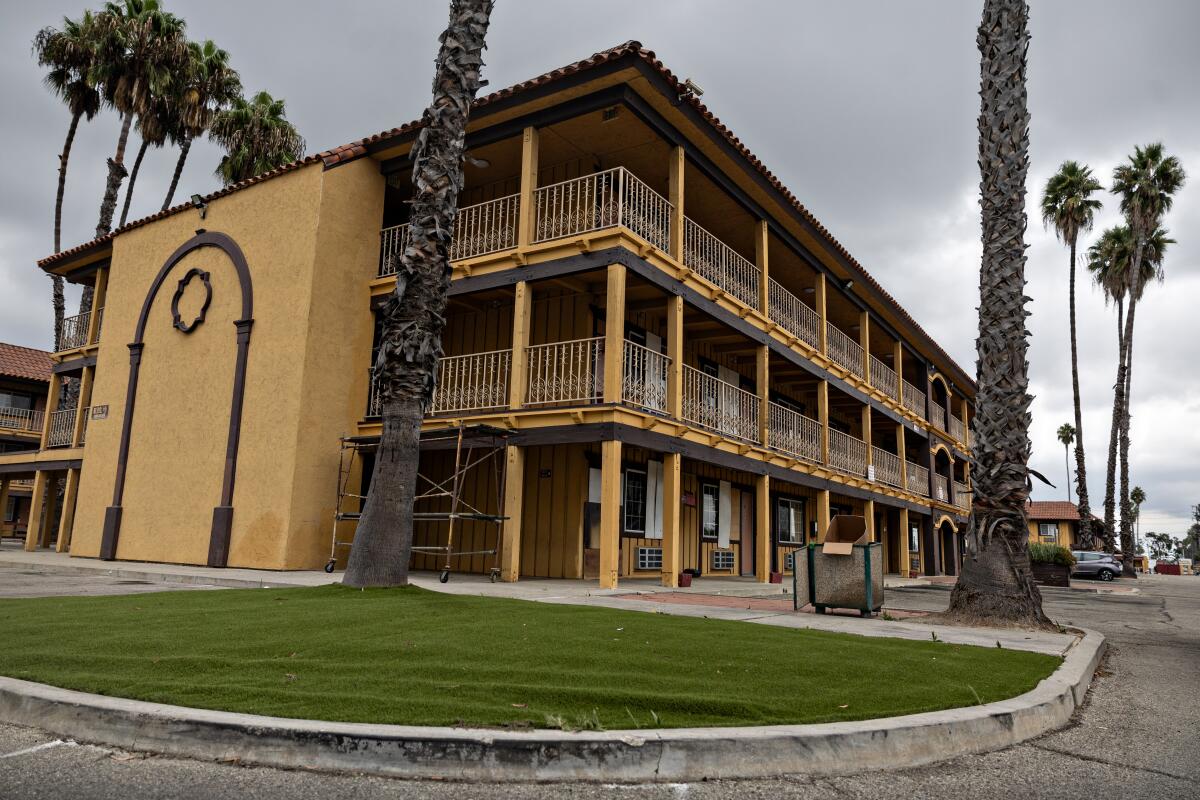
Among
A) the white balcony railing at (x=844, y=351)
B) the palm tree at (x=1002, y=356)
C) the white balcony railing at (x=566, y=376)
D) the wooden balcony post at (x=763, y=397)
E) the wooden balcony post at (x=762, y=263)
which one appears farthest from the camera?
the white balcony railing at (x=844, y=351)

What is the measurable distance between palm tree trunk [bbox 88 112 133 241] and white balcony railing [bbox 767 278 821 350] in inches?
923

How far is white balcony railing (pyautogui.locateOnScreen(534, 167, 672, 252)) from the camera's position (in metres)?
13.4

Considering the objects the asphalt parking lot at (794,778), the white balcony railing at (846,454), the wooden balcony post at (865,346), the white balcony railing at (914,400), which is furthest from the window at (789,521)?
the asphalt parking lot at (794,778)

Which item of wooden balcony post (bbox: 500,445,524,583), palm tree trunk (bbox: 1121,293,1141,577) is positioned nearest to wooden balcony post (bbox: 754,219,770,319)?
wooden balcony post (bbox: 500,445,524,583)

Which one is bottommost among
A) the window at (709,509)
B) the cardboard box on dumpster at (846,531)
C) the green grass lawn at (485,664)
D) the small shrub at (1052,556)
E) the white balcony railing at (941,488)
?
the green grass lawn at (485,664)

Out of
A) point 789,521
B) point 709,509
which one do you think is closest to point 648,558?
point 709,509

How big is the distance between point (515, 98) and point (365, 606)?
957cm

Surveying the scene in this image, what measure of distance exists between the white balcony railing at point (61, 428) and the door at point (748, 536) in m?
19.0

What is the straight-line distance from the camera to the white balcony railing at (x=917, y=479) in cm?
2734

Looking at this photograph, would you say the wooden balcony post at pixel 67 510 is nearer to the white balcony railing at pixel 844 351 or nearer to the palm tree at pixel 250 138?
the palm tree at pixel 250 138

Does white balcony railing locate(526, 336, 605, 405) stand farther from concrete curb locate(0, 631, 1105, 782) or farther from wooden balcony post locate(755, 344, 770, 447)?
concrete curb locate(0, 631, 1105, 782)

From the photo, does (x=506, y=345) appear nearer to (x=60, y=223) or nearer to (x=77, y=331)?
(x=77, y=331)

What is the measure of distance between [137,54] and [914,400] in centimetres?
2943

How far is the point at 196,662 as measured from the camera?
4.60m
